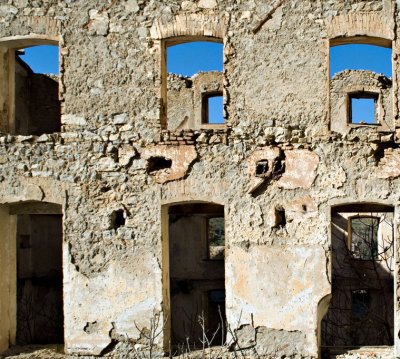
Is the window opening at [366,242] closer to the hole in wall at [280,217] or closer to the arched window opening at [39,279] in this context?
the hole in wall at [280,217]

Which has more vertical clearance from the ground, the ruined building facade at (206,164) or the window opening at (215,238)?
the ruined building facade at (206,164)

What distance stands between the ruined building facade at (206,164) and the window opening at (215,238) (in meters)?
7.03

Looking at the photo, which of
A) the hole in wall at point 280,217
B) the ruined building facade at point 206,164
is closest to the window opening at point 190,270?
the ruined building facade at point 206,164

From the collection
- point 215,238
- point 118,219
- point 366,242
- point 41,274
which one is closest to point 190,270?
point 41,274

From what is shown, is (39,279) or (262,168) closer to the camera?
(262,168)

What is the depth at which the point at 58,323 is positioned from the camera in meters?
11.7

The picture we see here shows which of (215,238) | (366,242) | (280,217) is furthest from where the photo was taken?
(215,238)

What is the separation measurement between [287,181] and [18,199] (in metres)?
3.51

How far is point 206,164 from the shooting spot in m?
6.41

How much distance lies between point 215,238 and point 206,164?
1685cm

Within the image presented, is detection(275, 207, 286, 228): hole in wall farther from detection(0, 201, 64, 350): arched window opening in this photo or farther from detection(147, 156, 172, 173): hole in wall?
detection(0, 201, 64, 350): arched window opening

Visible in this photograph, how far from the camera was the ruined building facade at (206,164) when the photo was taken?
6.20 metres

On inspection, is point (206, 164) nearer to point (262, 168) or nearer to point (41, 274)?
point (262, 168)

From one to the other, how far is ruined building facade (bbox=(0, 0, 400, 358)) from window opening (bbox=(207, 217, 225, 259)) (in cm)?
703
